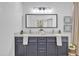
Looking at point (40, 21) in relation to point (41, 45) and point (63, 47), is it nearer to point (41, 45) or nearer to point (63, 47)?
point (41, 45)

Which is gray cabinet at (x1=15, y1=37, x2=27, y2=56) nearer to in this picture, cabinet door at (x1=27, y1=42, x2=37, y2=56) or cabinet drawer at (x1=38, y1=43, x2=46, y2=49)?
cabinet door at (x1=27, y1=42, x2=37, y2=56)

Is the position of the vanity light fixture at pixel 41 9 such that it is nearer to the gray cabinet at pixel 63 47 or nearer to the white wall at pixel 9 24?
the white wall at pixel 9 24

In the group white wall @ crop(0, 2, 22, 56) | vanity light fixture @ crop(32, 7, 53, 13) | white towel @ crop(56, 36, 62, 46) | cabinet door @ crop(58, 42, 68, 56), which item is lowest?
cabinet door @ crop(58, 42, 68, 56)

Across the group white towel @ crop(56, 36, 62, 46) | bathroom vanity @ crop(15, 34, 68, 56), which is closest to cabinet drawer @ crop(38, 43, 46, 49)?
bathroom vanity @ crop(15, 34, 68, 56)

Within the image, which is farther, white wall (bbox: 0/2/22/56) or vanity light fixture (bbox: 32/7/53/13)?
vanity light fixture (bbox: 32/7/53/13)

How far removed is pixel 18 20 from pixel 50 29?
1.74 ft

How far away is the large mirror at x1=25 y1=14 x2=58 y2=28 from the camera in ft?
7.02

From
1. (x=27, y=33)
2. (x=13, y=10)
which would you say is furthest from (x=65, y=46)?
(x=13, y=10)

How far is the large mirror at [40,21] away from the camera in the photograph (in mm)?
2140

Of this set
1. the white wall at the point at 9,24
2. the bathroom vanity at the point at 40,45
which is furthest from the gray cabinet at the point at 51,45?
the white wall at the point at 9,24

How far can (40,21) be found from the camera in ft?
7.35

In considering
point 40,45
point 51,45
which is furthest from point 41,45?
point 51,45

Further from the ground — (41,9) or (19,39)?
(41,9)

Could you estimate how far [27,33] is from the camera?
2.16 m
